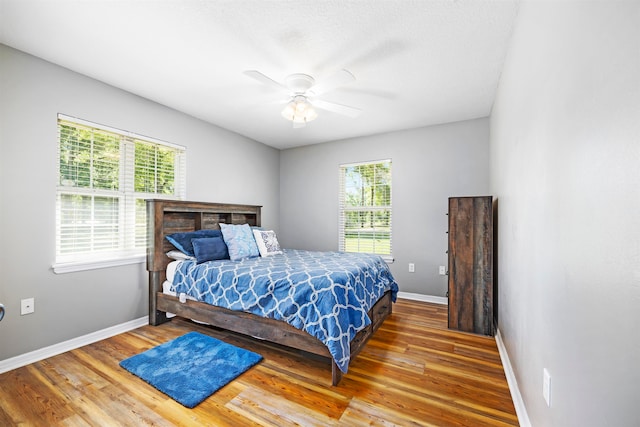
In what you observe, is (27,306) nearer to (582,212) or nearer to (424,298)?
(582,212)

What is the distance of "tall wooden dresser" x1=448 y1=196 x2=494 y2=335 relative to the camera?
287 cm

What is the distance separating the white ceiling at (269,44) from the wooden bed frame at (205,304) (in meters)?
1.35

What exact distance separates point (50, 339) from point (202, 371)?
1.50 meters

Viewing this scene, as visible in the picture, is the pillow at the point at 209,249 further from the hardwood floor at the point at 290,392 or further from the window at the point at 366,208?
the window at the point at 366,208

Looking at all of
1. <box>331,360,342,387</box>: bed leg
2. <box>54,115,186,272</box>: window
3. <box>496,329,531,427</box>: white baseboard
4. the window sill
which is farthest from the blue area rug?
<box>496,329,531,427</box>: white baseboard

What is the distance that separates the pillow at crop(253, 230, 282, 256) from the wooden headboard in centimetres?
66

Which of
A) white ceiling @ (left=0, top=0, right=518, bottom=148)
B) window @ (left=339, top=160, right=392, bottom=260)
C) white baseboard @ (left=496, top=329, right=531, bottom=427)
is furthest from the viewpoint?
window @ (left=339, top=160, right=392, bottom=260)

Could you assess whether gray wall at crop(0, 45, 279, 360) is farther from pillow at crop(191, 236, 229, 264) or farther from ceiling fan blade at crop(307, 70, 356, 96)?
ceiling fan blade at crop(307, 70, 356, 96)

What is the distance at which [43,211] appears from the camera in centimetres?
241

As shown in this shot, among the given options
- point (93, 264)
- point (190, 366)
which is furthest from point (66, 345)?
point (190, 366)

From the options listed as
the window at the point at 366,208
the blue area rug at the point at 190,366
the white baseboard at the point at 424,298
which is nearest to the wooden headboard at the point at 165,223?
the blue area rug at the point at 190,366

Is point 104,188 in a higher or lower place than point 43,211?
higher

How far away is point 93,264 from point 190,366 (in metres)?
1.50

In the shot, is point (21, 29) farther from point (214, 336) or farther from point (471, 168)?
point (471, 168)
